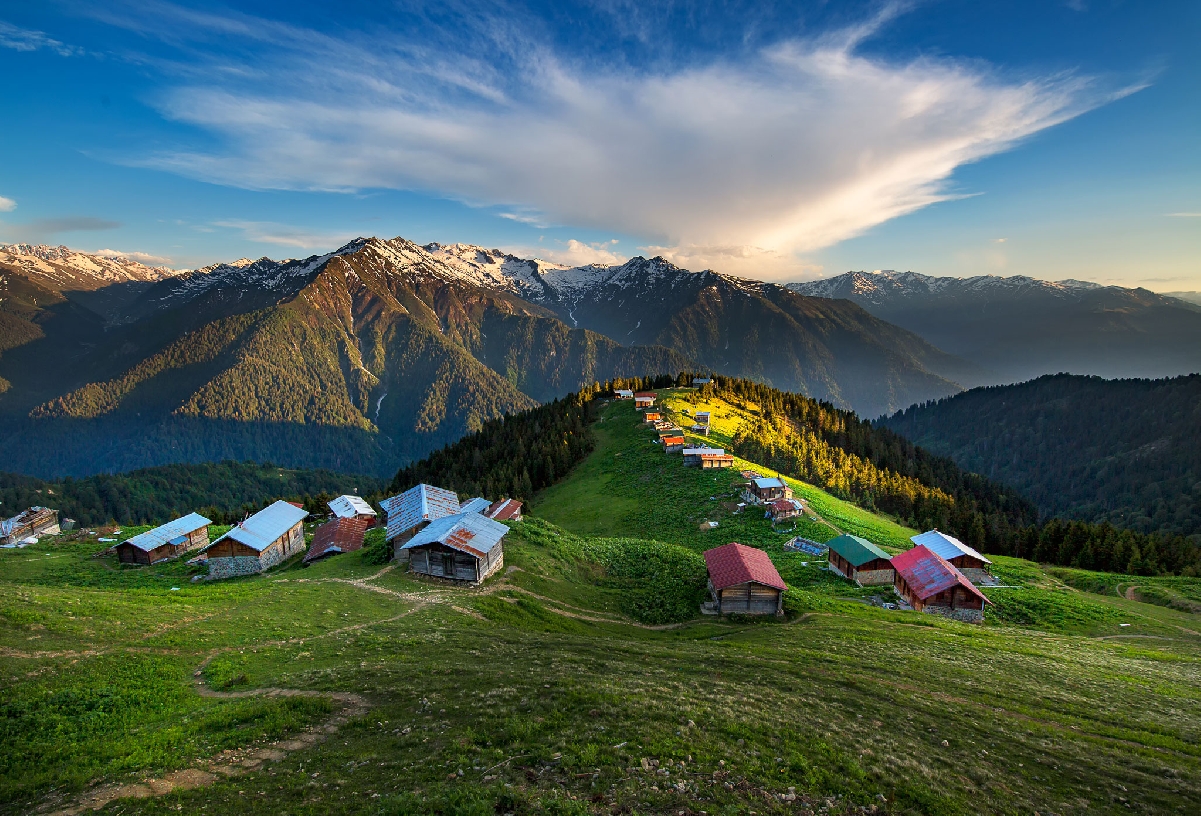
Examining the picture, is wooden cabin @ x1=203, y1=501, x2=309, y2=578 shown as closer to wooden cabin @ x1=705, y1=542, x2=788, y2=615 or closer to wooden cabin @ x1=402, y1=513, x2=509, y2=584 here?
wooden cabin @ x1=402, y1=513, x2=509, y2=584

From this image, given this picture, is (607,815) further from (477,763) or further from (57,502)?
(57,502)

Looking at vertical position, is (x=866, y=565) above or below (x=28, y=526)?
above

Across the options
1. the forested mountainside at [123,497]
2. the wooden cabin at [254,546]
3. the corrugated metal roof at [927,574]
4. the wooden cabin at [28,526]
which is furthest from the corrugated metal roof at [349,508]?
the corrugated metal roof at [927,574]

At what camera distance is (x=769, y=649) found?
31422 mm

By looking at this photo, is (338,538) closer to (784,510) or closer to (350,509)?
(350,509)

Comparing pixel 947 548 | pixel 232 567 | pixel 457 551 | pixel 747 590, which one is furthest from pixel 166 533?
pixel 947 548

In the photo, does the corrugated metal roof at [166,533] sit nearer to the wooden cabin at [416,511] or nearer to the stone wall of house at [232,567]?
the stone wall of house at [232,567]

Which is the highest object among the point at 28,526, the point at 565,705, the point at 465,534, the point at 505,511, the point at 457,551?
the point at 465,534

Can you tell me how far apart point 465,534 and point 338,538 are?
23894mm

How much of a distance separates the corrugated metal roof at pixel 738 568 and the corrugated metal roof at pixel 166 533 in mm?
62616

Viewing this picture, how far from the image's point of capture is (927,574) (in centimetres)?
4856

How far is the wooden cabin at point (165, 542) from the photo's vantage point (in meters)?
59.5

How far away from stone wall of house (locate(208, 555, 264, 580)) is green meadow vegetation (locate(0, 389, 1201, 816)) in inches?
634

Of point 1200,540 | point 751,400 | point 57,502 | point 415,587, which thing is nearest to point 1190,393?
point 1200,540
